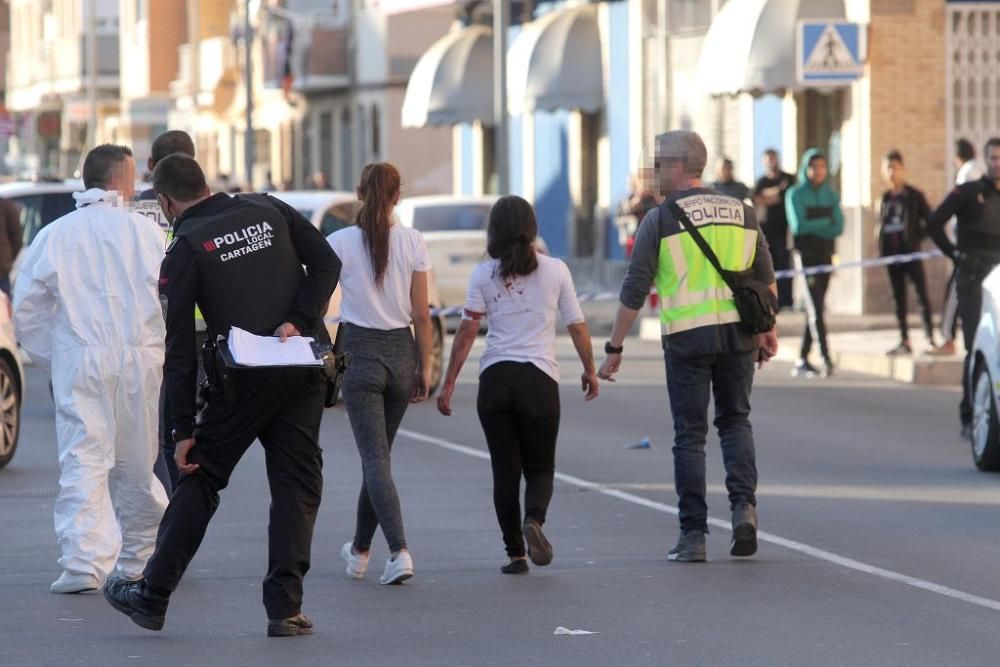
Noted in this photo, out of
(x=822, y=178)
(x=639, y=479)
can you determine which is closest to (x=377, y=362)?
(x=639, y=479)

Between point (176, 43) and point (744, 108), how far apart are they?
4498 cm

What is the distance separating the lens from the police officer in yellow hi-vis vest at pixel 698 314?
10641mm

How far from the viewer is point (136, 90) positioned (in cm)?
7775

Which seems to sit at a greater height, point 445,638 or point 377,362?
point 377,362

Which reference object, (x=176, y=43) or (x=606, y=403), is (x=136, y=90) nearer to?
(x=176, y=43)

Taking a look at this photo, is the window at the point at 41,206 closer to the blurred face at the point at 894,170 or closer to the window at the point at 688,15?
the blurred face at the point at 894,170

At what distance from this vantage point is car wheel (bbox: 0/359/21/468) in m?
14.8

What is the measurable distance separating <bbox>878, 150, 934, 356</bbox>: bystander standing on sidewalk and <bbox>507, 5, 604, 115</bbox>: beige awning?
1669cm

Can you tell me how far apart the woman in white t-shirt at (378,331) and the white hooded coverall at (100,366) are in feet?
2.76

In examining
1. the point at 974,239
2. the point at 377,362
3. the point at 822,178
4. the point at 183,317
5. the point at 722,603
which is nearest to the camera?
the point at 183,317

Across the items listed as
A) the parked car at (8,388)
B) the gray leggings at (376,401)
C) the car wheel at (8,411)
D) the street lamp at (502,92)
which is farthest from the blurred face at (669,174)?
the street lamp at (502,92)

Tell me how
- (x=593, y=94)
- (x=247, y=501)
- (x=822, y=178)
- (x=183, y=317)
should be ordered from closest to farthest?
(x=183, y=317), (x=247, y=501), (x=822, y=178), (x=593, y=94)

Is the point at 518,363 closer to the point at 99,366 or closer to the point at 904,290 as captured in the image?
the point at 99,366

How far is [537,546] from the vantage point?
10.2 meters
